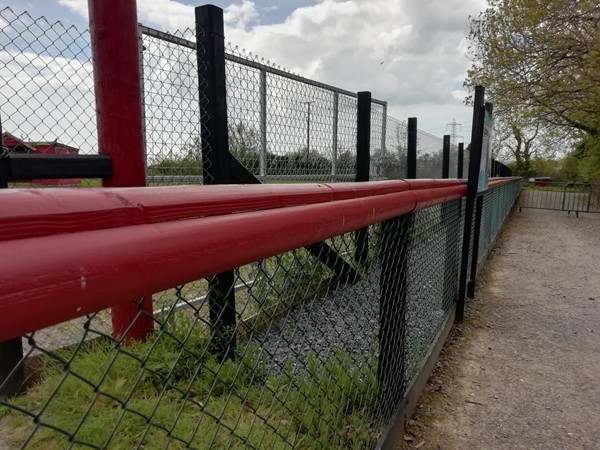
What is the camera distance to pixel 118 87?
228cm

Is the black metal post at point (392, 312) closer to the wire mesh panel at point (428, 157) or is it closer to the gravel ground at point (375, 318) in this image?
the gravel ground at point (375, 318)

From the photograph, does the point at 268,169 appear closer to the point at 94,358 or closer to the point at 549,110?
the point at 94,358

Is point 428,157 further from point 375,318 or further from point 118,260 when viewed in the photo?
point 118,260

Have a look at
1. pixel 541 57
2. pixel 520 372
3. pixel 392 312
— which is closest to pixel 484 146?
pixel 520 372

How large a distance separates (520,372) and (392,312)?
1746 millimetres

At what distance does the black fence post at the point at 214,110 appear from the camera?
2.60m

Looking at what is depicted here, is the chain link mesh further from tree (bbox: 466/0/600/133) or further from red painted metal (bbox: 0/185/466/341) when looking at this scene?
tree (bbox: 466/0/600/133)

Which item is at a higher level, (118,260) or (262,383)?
(118,260)

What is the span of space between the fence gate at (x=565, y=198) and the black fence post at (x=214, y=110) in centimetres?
1703

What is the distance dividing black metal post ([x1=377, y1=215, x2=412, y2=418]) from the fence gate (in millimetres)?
16736

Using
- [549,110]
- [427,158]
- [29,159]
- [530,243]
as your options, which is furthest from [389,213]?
[549,110]

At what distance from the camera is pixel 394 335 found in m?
2.23

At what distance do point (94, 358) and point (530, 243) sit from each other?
9.24 meters

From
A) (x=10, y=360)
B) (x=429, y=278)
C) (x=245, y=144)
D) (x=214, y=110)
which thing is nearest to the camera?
(x=10, y=360)
